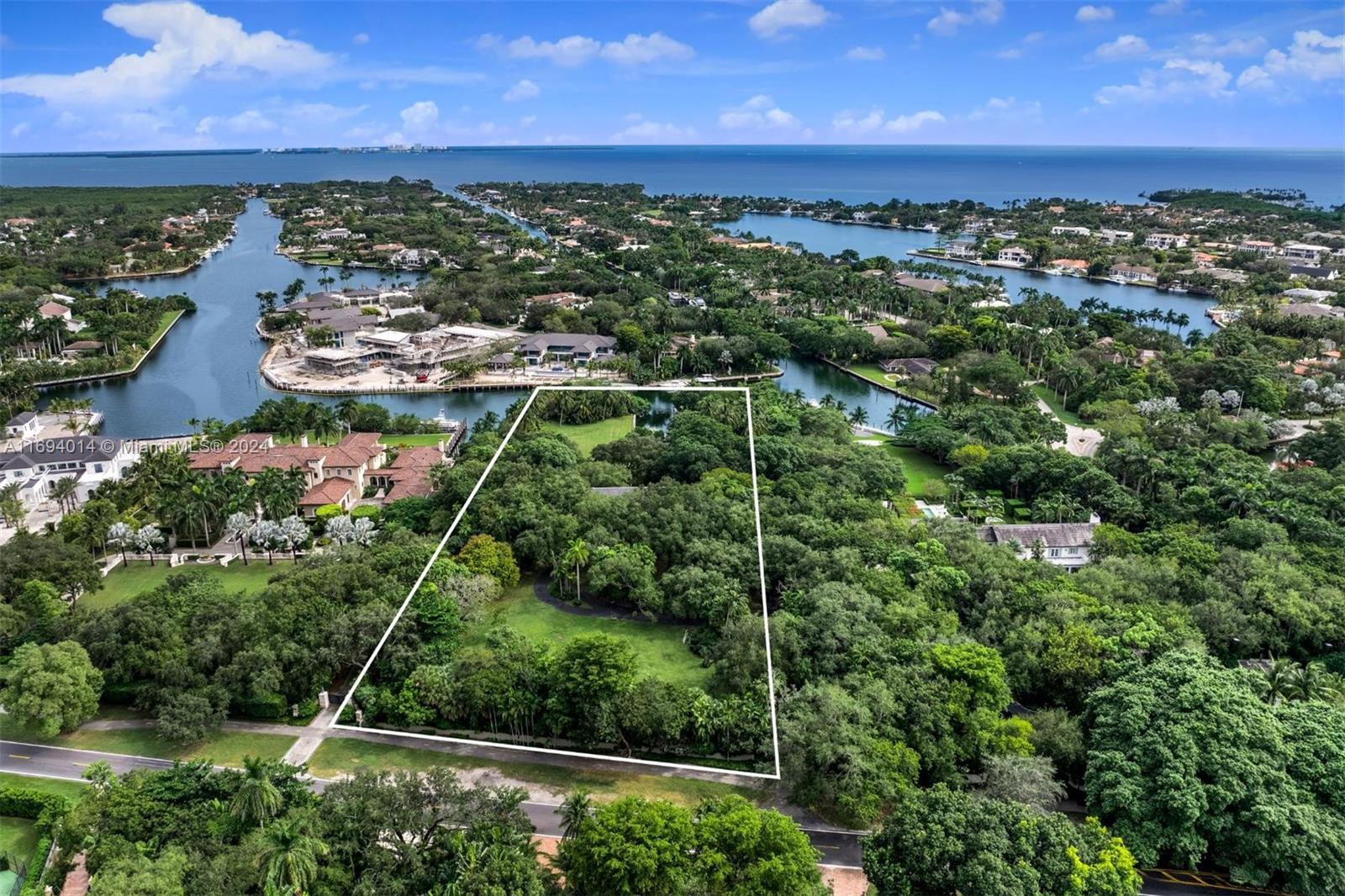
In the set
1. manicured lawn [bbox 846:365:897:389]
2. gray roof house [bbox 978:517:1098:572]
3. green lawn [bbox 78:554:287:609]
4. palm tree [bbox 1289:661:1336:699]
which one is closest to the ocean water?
manicured lawn [bbox 846:365:897:389]

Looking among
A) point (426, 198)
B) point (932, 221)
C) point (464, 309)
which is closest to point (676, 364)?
point (464, 309)

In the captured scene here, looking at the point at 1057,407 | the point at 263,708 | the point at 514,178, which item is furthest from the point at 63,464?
the point at 514,178

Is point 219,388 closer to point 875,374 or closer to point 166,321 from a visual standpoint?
point 166,321

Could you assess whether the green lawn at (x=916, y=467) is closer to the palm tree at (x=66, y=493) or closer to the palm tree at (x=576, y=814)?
the palm tree at (x=576, y=814)

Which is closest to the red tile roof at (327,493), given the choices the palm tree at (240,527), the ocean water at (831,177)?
the palm tree at (240,527)

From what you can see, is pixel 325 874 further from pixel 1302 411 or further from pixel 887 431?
pixel 1302 411

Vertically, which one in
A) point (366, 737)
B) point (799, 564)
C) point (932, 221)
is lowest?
point (366, 737)

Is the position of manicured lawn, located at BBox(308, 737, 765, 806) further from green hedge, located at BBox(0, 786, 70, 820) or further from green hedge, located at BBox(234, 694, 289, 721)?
green hedge, located at BBox(0, 786, 70, 820)

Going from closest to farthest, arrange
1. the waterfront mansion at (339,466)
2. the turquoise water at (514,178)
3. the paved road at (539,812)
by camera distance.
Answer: the paved road at (539,812)
the waterfront mansion at (339,466)
the turquoise water at (514,178)
